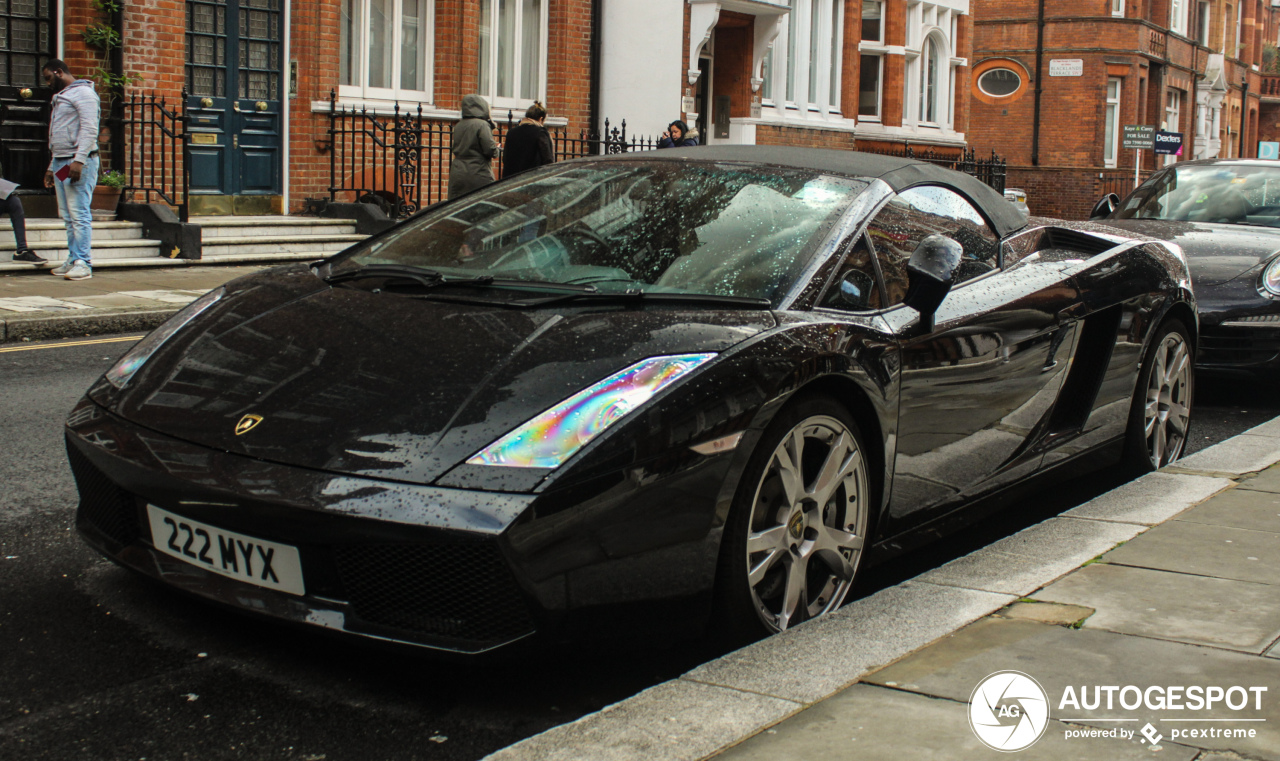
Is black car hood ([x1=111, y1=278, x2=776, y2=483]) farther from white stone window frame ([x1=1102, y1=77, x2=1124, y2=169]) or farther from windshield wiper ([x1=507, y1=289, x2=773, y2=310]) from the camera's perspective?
white stone window frame ([x1=1102, y1=77, x2=1124, y2=169])

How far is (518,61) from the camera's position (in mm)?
19906

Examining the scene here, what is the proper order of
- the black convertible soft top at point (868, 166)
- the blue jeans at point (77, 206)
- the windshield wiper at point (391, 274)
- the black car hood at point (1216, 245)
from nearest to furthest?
the windshield wiper at point (391, 274) → the black convertible soft top at point (868, 166) → the black car hood at point (1216, 245) → the blue jeans at point (77, 206)

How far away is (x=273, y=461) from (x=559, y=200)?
1.70m

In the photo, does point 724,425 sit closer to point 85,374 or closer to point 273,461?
point 273,461

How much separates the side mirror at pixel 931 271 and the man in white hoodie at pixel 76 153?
10.2 m

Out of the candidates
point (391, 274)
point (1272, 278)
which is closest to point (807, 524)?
point (391, 274)

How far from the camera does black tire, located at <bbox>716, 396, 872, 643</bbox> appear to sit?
132 inches

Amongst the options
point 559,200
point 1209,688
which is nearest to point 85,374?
point 559,200

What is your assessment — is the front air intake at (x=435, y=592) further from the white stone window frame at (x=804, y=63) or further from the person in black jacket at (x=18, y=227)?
the white stone window frame at (x=804, y=63)

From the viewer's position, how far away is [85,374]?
789cm

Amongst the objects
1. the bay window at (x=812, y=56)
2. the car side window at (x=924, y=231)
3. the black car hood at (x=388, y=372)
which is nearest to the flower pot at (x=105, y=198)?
the black car hood at (x=388, y=372)

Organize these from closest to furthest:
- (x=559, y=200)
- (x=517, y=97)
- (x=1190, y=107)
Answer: (x=559, y=200), (x=517, y=97), (x=1190, y=107)

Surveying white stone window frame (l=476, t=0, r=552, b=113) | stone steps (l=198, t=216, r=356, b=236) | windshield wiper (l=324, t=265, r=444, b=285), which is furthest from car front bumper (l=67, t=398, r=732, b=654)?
white stone window frame (l=476, t=0, r=552, b=113)

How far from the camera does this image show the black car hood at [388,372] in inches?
122
